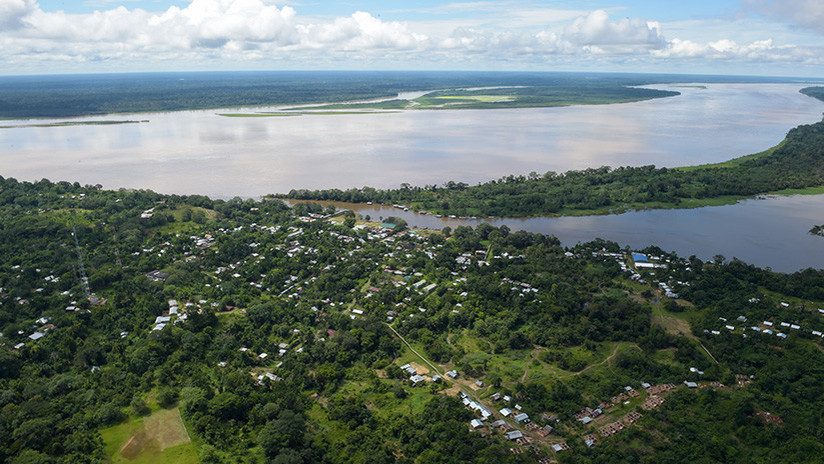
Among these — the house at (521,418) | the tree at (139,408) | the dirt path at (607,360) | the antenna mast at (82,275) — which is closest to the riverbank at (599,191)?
the antenna mast at (82,275)

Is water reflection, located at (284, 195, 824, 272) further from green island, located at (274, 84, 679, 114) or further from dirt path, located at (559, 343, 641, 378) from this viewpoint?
green island, located at (274, 84, 679, 114)

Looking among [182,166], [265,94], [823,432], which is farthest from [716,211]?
[265,94]

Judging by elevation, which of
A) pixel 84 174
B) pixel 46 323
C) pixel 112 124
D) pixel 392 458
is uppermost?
pixel 112 124

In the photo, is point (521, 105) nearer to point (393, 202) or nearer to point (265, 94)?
point (265, 94)

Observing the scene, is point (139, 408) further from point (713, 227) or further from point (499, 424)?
point (713, 227)

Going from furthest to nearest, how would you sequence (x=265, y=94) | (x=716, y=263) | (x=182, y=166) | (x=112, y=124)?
(x=265, y=94)
(x=112, y=124)
(x=182, y=166)
(x=716, y=263)

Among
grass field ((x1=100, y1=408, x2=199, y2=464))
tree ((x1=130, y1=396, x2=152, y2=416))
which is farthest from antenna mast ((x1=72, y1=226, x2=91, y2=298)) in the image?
grass field ((x1=100, y1=408, x2=199, y2=464))
